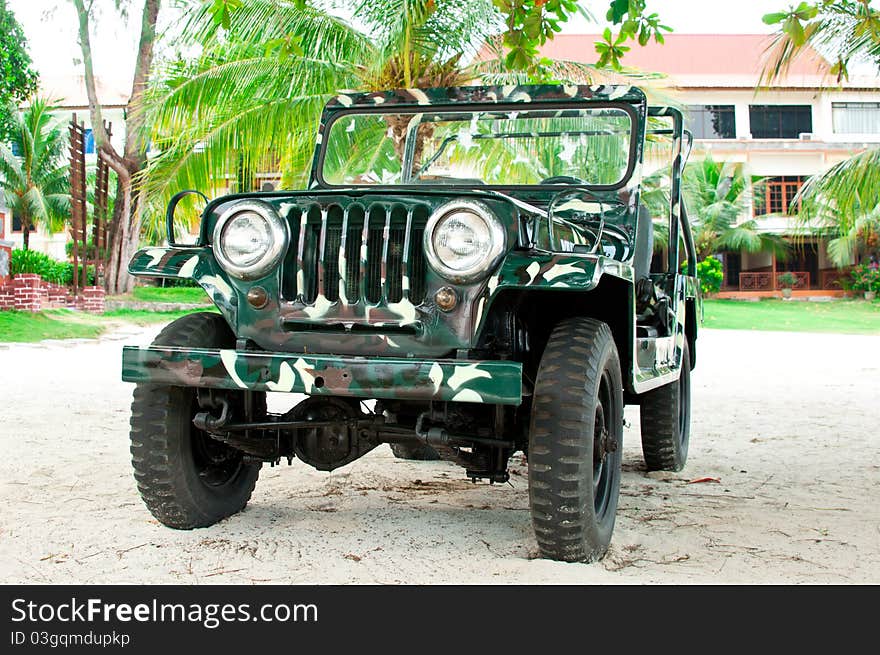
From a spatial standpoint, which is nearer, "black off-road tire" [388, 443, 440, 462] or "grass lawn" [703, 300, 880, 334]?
"black off-road tire" [388, 443, 440, 462]

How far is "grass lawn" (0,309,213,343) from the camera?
15383mm

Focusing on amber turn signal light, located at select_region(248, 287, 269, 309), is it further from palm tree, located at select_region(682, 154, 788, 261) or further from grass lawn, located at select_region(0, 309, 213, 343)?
palm tree, located at select_region(682, 154, 788, 261)

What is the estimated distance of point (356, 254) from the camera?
3.49 meters

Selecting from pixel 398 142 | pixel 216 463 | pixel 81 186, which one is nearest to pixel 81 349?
pixel 81 186

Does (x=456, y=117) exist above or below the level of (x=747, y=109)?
below

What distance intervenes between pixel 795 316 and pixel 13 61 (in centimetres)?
2192

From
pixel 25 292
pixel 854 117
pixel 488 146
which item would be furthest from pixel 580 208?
pixel 854 117

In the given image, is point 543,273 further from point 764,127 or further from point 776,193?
point 764,127

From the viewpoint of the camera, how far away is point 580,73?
13.4 m

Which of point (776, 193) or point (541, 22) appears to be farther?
point (776, 193)

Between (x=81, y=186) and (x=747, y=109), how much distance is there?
81.0 feet

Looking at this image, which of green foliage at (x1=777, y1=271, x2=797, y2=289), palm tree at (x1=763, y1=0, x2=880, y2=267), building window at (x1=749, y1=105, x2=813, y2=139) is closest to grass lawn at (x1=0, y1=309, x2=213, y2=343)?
palm tree at (x1=763, y1=0, x2=880, y2=267)

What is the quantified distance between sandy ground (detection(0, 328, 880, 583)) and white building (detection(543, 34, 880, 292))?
29526mm

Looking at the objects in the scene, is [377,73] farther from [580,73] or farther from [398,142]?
[398,142]
